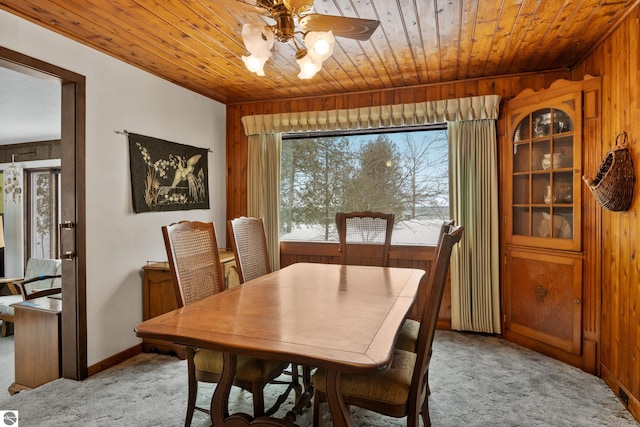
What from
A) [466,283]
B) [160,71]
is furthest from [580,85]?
[160,71]

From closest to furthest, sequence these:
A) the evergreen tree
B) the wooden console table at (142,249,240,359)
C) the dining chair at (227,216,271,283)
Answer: the dining chair at (227,216,271,283) → the wooden console table at (142,249,240,359) → the evergreen tree

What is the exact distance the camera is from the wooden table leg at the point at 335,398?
1325mm

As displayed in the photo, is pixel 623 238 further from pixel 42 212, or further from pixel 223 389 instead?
pixel 42 212

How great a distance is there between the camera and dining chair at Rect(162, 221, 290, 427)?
172 centimetres

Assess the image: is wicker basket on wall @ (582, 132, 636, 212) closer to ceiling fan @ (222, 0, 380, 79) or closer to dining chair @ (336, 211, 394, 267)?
dining chair @ (336, 211, 394, 267)

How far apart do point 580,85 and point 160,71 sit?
11.1 ft

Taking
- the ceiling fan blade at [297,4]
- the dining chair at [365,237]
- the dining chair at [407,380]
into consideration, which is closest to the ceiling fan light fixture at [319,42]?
the ceiling fan blade at [297,4]

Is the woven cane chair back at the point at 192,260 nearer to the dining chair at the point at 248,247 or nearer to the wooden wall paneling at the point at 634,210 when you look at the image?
the dining chair at the point at 248,247

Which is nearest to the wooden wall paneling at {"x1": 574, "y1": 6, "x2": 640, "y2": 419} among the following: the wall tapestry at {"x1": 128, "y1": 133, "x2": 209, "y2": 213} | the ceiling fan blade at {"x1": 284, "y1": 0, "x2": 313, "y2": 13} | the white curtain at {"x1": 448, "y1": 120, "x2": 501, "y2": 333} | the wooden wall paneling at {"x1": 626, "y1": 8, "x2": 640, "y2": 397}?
the wooden wall paneling at {"x1": 626, "y1": 8, "x2": 640, "y2": 397}

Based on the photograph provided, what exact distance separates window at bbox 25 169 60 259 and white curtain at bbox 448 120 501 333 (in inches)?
226

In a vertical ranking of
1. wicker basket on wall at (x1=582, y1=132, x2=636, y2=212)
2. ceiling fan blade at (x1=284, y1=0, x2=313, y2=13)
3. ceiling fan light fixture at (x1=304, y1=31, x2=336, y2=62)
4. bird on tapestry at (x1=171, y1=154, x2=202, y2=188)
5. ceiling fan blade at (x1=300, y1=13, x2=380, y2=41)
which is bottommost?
wicker basket on wall at (x1=582, y1=132, x2=636, y2=212)

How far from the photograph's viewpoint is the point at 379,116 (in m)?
3.74

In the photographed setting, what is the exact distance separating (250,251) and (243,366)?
3.30ft

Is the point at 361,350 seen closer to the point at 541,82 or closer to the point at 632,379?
the point at 632,379
